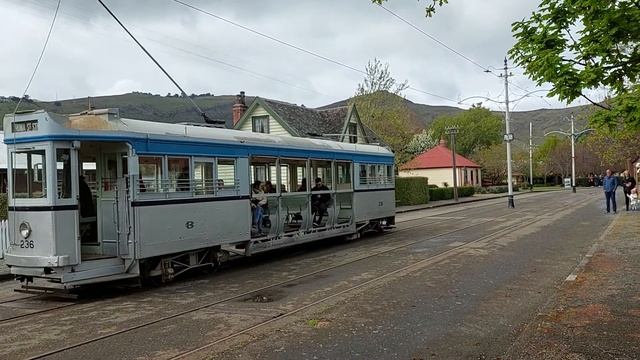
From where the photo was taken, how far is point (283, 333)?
7.10 m

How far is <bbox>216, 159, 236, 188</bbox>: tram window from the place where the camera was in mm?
12172

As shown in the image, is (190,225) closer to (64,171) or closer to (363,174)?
(64,171)

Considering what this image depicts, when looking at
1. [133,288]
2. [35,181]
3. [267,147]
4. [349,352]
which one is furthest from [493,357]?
[267,147]

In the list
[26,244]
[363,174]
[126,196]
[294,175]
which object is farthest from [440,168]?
[26,244]

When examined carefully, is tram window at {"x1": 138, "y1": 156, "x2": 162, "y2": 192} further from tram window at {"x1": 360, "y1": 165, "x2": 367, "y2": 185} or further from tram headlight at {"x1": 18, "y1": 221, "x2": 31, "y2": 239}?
tram window at {"x1": 360, "y1": 165, "x2": 367, "y2": 185}

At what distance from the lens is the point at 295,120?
1523 inches

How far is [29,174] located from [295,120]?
29346mm

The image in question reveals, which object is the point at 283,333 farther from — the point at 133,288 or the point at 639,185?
the point at 639,185

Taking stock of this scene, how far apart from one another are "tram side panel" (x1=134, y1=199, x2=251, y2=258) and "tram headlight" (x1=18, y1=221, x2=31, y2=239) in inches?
68.1

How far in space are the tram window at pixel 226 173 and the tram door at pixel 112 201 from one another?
7.03 ft

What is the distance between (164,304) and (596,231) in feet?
49.1

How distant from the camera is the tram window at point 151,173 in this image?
1041 centimetres

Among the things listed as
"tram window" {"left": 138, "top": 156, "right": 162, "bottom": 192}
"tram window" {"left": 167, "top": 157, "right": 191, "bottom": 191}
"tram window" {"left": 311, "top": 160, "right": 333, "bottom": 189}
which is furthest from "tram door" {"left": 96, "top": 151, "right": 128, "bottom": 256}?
"tram window" {"left": 311, "top": 160, "right": 333, "bottom": 189}

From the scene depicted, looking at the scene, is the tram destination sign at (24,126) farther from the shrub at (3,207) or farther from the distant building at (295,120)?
the distant building at (295,120)
